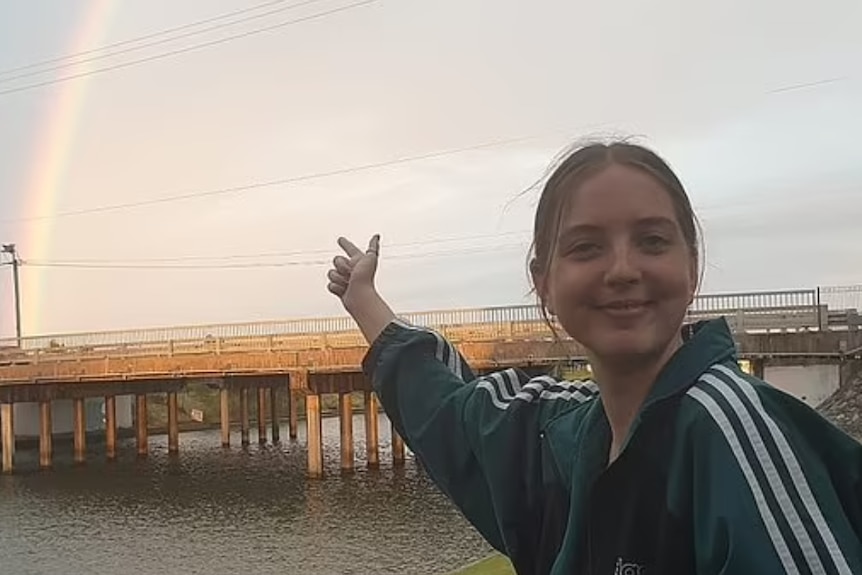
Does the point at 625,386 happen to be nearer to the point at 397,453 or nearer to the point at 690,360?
the point at 690,360

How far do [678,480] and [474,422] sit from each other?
0.64m

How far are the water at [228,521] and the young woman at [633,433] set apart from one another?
13115 mm

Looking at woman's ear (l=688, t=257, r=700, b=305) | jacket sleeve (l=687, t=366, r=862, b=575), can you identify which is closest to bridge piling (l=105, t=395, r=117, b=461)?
woman's ear (l=688, t=257, r=700, b=305)

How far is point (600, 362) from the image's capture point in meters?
1.53

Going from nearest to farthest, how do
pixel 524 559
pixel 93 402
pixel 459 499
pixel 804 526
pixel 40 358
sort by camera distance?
pixel 804 526 < pixel 524 559 < pixel 459 499 < pixel 40 358 < pixel 93 402

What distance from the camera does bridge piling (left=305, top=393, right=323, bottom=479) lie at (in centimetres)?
2636

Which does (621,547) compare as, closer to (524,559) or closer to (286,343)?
(524,559)

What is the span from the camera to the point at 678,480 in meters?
1.31

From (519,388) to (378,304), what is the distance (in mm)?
460

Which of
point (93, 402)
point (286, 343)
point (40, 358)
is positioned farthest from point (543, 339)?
point (93, 402)

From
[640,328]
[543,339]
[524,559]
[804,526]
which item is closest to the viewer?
[804,526]

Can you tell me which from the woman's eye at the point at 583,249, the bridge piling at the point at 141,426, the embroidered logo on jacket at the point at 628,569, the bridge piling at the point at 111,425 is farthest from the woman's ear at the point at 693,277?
the bridge piling at the point at 111,425

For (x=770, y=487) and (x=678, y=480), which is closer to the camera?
(x=770, y=487)

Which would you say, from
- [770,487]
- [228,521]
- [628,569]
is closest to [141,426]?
[228,521]
